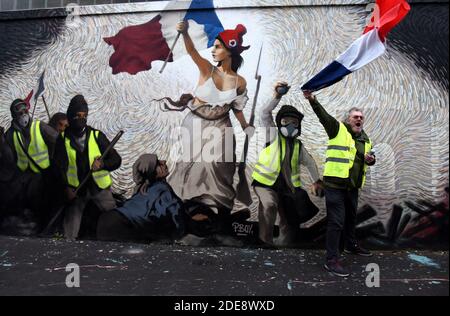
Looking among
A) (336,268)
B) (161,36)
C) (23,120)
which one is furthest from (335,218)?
(23,120)

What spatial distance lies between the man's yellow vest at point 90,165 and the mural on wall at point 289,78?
0.58ft

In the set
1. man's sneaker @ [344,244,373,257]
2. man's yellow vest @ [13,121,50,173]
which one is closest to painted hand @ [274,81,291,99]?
man's sneaker @ [344,244,373,257]

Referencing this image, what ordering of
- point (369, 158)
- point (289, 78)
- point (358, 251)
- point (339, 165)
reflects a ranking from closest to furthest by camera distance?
point (339, 165) < point (369, 158) < point (358, 251) < point (289, 78)

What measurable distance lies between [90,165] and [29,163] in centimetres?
110

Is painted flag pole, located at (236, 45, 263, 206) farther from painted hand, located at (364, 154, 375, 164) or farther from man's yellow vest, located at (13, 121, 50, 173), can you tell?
man's yellow vest, located at (13, 121, 50, 173)

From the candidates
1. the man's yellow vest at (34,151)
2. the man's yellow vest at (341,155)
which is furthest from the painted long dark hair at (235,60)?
the man's yellow vest at (34,151)

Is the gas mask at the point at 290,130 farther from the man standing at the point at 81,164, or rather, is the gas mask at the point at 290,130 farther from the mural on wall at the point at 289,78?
the man standing at the point at 81,164

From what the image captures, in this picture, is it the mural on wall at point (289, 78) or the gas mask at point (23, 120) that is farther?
the gas mask at point (23, 120)

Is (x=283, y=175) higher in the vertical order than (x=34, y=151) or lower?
lower

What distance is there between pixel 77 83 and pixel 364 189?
450 centimetres

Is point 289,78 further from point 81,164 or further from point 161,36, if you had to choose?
point 81,164

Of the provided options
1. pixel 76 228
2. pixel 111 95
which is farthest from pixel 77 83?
pixel 76 228

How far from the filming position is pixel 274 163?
5.05 metres

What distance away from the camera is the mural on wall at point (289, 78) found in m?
4.82
